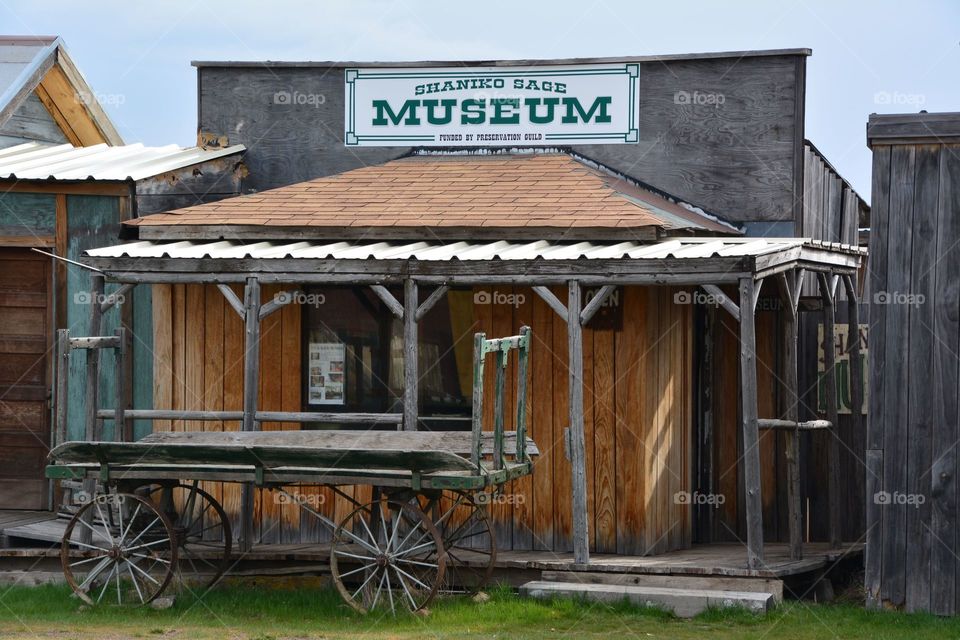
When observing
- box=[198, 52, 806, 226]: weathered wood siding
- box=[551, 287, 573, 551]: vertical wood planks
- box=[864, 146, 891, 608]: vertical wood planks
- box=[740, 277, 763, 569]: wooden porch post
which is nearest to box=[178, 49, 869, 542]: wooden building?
box=[198, 52, 806, 226]: weathered wood siding

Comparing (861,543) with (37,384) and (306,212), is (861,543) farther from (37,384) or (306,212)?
(37,384)

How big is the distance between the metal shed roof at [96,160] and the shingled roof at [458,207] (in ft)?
2.76

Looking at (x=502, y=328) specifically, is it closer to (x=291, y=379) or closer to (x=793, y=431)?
(x=291, y=379)

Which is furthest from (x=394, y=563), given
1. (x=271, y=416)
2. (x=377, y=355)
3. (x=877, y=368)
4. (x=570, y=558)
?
(x=877, y=368)

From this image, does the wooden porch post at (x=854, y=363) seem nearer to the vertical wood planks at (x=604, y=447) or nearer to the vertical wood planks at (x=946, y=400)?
the vertical wood planks at (x=604, y=447)

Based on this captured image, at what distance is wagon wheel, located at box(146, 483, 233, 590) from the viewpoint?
38.6 ft

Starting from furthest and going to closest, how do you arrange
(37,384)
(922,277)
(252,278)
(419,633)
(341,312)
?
(37,384) → (341,312) → (252,278) → (922,277) → (419,633)

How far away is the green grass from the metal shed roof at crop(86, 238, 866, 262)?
268 cm

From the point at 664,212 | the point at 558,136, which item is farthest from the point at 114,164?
the point at 664,212

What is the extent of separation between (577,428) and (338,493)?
196cm

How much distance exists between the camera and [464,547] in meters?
12.2

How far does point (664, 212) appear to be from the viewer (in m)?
13.1

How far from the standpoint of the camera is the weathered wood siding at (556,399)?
12.0 metres

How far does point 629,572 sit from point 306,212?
4.53 metres
